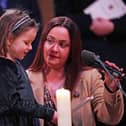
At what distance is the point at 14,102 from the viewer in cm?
171

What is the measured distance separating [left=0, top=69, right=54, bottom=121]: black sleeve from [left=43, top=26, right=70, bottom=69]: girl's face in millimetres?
401

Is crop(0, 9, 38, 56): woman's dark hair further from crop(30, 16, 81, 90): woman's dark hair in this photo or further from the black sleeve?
crop(30, 16, 81, 90): woman's dark hair

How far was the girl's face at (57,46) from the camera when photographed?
2.14 meters

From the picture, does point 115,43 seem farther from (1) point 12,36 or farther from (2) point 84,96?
(1) point 12,36

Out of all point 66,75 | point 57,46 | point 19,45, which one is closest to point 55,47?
point 57,46

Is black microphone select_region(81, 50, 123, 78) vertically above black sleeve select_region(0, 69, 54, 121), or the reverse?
black microphone select_region(81, 50, 123, 78)

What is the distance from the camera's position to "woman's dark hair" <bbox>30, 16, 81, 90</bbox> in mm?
2166

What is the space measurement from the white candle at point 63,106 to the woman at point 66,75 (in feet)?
1.73

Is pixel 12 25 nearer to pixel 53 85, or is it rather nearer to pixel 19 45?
pixel 19 45

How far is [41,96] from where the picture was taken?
2135 mm

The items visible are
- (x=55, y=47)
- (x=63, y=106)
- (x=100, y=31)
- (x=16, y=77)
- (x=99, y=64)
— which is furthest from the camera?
(x=100, y=31)

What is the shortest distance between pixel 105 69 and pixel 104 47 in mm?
1420

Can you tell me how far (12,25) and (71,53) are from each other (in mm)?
432

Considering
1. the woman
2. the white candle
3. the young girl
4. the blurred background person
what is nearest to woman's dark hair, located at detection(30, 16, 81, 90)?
the woman
